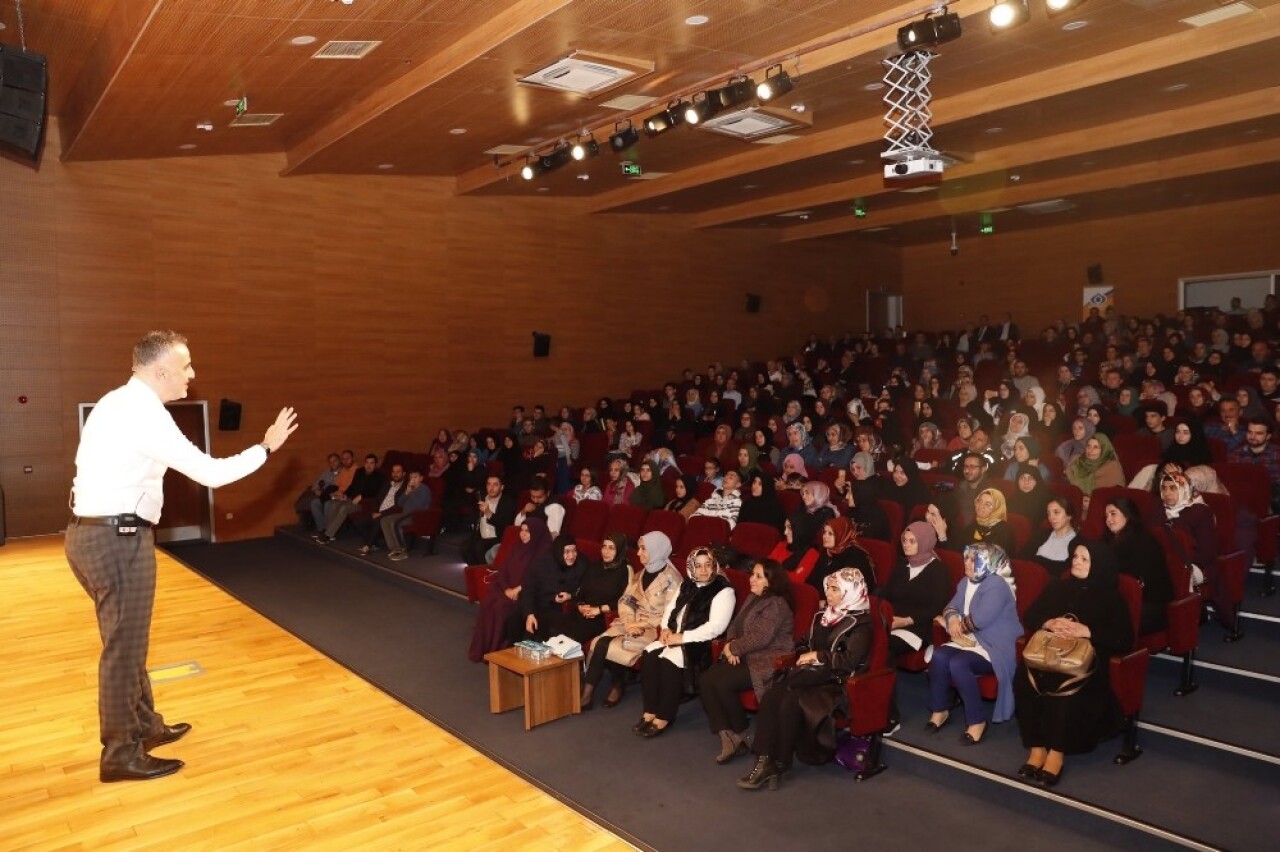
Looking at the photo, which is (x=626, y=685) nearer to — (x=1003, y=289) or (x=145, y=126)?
(x=145, y=126)

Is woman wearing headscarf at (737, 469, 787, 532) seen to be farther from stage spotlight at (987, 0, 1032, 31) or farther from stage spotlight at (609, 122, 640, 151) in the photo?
stage spotlight at (987, 0, 1032, 31)

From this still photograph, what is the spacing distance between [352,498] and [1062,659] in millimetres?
7728

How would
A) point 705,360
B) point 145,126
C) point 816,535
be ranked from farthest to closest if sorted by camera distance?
point 705,360 < point 145,126 < point 816,535

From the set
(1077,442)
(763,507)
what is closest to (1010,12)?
(1077,442)

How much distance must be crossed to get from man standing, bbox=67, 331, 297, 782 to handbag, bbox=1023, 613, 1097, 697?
316 cm

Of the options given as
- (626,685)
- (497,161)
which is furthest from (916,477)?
(497,161)

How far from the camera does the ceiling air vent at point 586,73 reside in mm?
5922

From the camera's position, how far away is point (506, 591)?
227 inches

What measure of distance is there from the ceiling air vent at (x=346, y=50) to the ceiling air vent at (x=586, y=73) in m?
1.02

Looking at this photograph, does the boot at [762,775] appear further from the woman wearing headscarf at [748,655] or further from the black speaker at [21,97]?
the black speaker at [21,97]

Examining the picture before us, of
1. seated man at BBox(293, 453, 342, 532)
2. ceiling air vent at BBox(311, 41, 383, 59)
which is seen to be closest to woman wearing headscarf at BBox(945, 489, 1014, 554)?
ceiling air vent at BBox(311, 41, 383, 59)

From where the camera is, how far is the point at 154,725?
11.3 ft

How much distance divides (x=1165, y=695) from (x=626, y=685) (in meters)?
2.77

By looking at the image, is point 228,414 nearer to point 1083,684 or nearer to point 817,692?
point 817,692
